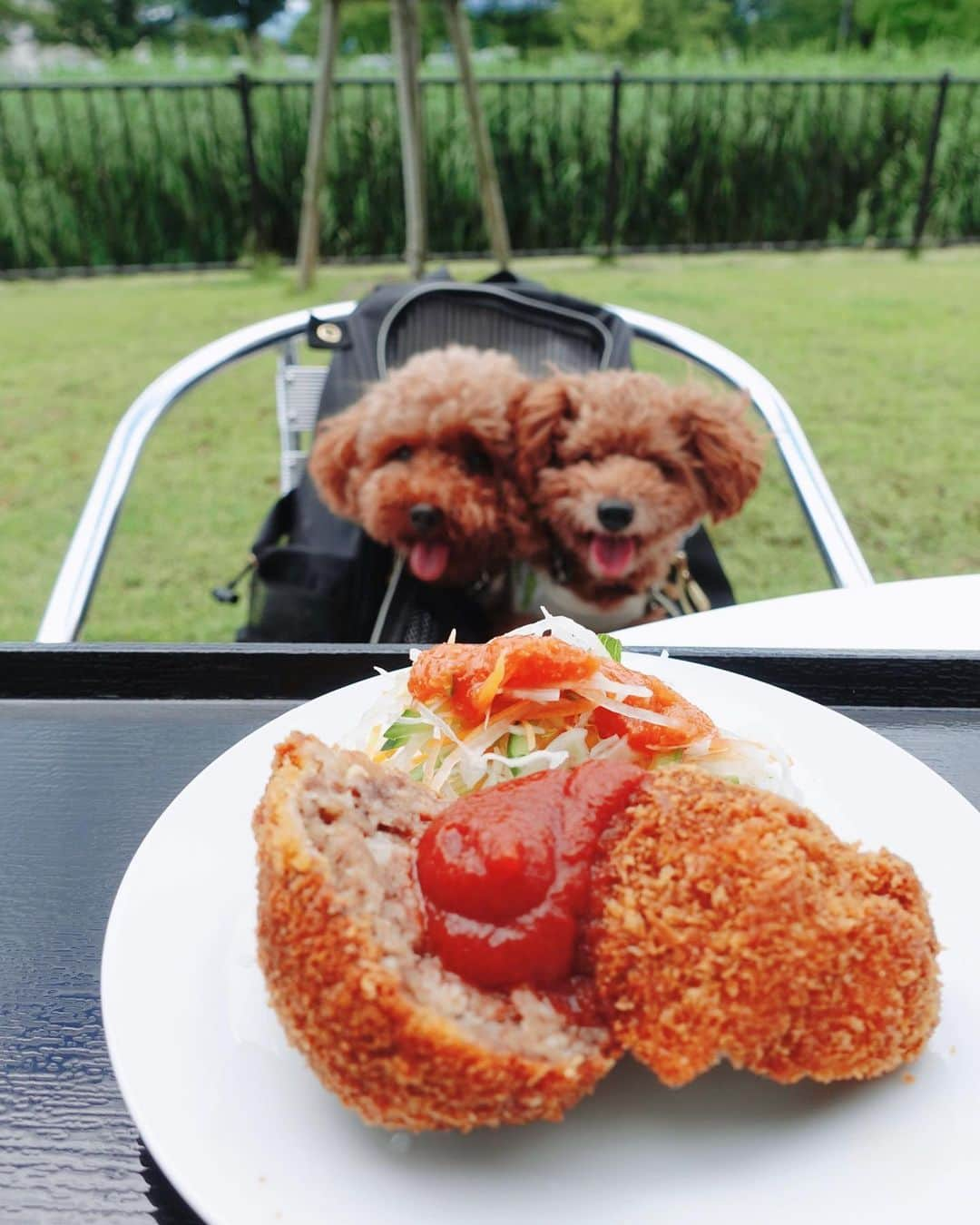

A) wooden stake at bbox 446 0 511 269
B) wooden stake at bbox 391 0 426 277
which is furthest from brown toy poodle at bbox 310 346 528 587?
wooden stake at bbox 446 0 511 269


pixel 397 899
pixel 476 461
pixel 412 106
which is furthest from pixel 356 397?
pixel 412 106

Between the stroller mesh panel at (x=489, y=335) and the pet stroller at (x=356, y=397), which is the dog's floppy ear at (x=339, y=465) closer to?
the pet stroller at (x=356, y=397)

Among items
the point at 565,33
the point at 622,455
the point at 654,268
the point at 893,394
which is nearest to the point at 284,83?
the point at 654,268

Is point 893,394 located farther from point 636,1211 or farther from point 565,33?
point 565,33

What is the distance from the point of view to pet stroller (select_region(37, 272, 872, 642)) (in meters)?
1.99

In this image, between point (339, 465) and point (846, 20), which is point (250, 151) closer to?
point (339, 465)

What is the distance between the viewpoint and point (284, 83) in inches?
283

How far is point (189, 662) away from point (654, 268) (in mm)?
7189

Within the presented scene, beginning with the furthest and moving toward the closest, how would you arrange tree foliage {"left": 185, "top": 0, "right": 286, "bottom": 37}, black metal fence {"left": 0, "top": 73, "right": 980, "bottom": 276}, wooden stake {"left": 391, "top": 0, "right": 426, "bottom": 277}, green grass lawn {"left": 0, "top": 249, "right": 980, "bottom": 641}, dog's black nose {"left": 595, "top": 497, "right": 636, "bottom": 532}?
1. tree foliage {"left": 185, "top": 0, "right": 286, "bottom": 37}
2. black metal fence {"left": 0, "top": 73, "right": 980, "bottom": 276}
3. wooden stake {"left": 391, "top": 0, "right": 426, "bottom": 277}
4. green grass lawn {"left": 0, "top": 249, "right": 980, "bottom": 641}
5. dog's black nose {"left": 595, "top": 497, "right": 636, "bottom": 532}

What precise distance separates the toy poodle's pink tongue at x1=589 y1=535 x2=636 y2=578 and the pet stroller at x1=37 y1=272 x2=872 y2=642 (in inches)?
12.1

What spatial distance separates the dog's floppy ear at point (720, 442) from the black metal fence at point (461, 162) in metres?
6.31

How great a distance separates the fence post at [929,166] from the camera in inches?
312

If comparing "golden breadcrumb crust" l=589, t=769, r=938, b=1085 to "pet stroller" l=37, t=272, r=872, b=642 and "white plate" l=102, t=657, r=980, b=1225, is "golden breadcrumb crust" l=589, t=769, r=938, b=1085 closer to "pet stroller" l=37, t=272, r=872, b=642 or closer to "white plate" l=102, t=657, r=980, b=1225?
"white plate" l=102, t=657, r=980, b=1225

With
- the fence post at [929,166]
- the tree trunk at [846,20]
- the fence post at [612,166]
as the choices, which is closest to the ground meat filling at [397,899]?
the fence post at [612,166]
